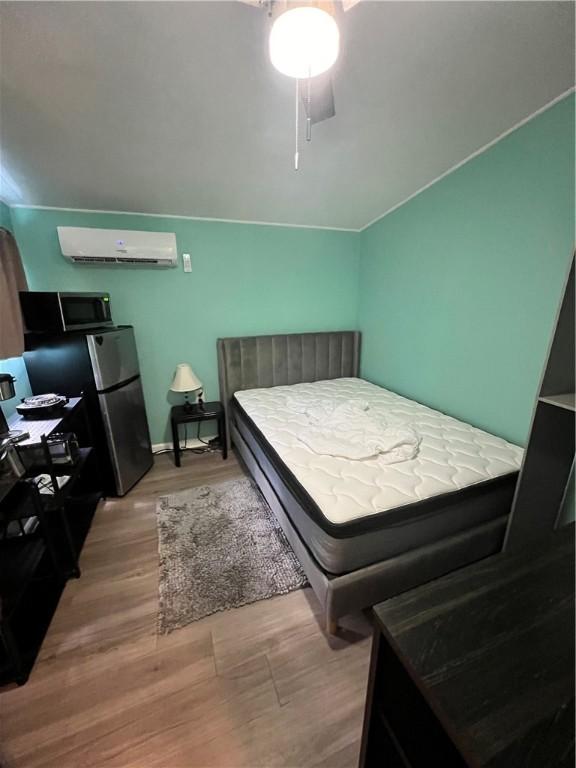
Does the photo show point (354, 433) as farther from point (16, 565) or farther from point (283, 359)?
point (16, 565)

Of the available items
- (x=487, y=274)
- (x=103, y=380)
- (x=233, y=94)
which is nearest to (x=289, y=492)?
(x=103, y=380)

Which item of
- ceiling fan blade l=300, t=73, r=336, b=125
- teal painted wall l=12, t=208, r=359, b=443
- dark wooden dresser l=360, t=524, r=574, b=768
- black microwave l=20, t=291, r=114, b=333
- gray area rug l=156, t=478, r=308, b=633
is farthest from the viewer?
teal painted wall l=12, t=208, r=359, b=443

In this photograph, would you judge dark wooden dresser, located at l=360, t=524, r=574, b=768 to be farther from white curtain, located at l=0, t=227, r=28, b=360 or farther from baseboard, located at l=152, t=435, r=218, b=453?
baseboard, located at l=152, t=435, r=218, b=453

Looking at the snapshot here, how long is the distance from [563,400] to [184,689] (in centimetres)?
197

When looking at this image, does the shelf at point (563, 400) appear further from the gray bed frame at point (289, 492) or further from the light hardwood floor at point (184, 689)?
the light hardwood floor at point (184, 689)

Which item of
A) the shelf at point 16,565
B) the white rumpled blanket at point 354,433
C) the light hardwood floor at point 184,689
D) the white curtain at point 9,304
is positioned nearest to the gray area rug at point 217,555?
the light hardwood floor at point 184,689

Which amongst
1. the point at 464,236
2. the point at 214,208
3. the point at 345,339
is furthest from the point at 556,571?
the point at 214,208

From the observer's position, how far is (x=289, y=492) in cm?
159

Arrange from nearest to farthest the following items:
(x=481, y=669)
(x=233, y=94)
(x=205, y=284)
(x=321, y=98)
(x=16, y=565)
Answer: (x=481, y=669), (x=321, y=98), (x=16, y=565), (x=233, y=94), (x=205, y=284)

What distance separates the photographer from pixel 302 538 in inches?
59.3

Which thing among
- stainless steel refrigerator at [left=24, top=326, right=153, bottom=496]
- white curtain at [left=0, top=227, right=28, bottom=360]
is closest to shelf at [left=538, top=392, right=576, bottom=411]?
stainless steel refrigerator at [left=24, top=326, right=153, bottom=496]

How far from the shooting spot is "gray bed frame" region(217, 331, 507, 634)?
4.24ft

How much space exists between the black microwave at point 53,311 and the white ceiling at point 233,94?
0.78 meters

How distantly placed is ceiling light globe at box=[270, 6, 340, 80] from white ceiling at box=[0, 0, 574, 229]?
13.5 inches
